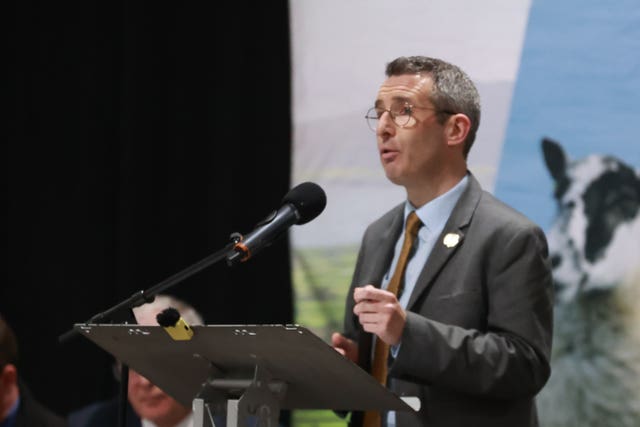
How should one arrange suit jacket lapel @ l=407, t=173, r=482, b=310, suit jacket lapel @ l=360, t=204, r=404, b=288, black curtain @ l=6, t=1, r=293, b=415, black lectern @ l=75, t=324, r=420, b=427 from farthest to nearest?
black curtain @ l=6, t=1, r=293, b=415 < suit jacket lapel @ l=360, t=204, r=404, b=288 < suit jacket lapel @ l=407, t=173, r=482, b=310 < black lectern @ l=75, t=324, r=420, b=427

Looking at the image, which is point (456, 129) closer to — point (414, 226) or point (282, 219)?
point (414, 226)

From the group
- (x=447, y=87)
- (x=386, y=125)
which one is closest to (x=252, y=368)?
(x=386, y=125)

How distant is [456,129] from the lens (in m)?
2.98

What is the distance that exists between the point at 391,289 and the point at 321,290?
1411 millimetres

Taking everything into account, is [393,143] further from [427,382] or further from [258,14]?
[258,14]

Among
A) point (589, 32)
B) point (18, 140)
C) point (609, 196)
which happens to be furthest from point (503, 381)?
point (18, 140)

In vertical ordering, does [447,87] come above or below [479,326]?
above

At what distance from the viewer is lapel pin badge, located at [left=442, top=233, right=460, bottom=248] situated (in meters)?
2.81

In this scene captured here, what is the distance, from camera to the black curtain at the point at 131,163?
4523 mm

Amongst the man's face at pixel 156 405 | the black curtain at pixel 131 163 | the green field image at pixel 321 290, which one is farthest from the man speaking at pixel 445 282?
the black curtain at pixel 131 163

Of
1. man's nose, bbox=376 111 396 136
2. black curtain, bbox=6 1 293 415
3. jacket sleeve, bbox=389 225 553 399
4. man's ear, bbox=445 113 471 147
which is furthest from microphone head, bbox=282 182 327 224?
black curtain, bbox=6 1 293 415

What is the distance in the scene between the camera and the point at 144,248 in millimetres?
4688

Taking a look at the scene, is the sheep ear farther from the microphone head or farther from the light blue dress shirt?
the microphone head

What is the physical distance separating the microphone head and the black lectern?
364mm
